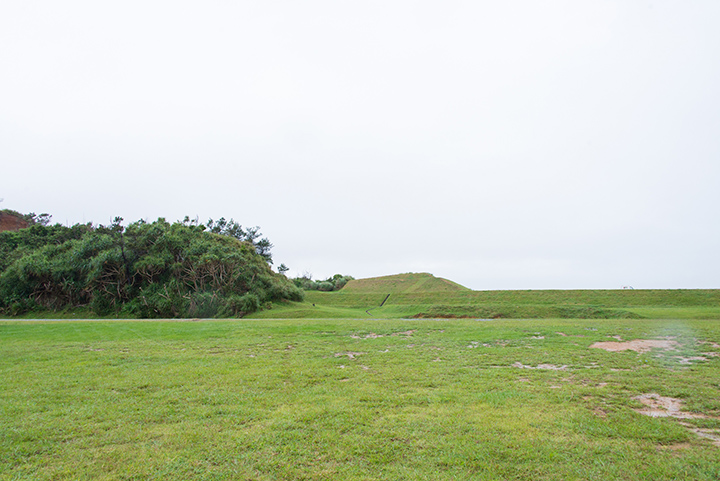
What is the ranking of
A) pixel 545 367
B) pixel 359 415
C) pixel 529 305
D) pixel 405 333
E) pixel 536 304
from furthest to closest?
pixel 536 304
pixel 529 305
pixel 405 333
pixel 545 367
pixel 359 415

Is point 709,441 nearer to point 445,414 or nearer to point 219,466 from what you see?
point 445,414

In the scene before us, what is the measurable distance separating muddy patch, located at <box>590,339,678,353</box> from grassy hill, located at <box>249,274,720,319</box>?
1401 cm

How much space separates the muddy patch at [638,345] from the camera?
420 inches

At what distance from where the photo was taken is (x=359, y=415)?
523 centimetres

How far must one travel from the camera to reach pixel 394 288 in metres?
51.4

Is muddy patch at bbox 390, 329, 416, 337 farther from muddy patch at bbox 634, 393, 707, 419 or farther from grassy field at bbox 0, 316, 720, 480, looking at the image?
muddy patch at bbox 634, 393, 707, 419

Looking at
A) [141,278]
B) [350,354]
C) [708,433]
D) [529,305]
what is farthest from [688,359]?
[141,278]

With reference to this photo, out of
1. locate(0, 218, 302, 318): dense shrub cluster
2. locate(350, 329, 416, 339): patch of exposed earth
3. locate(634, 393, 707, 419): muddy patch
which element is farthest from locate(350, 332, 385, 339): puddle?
locate(0, 218, 302, 318): dense shrub cluster

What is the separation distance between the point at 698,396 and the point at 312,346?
31.0ft

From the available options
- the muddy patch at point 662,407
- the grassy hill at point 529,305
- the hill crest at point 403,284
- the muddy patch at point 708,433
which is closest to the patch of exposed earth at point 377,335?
the muddy patch at point 662,407

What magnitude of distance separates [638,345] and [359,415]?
10702mm

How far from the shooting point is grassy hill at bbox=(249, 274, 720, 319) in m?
27.0

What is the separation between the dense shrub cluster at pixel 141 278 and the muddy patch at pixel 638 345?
2774 cm

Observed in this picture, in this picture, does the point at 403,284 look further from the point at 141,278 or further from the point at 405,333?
the point at 405,333
